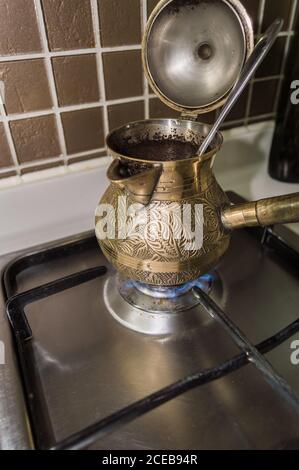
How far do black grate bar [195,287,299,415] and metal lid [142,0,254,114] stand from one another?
27 cm

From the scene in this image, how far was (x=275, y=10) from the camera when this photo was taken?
0.57 metres

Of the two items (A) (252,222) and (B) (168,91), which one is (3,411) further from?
(B) (168,91)

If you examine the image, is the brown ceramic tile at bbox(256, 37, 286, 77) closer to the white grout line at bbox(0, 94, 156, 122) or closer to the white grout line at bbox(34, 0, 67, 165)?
the white grout line at bbox(0, 94, 156, 122)

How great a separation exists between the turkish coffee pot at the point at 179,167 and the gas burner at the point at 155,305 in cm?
6

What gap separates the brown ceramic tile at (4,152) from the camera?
473 millimetres

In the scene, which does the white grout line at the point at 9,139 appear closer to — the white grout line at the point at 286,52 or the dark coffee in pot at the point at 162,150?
the dark coffee in pot at the point at 162,150

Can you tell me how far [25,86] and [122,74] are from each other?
0.14 meters

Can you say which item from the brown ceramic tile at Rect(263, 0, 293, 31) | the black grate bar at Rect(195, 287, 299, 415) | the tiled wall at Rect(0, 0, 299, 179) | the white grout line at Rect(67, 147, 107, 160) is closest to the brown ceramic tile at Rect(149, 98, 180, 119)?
the tiled wall at Rect(0, 0, 299, 179)

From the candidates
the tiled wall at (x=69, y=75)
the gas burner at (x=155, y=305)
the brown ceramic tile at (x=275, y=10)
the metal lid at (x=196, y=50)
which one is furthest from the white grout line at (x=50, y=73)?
the brown ceramic tile at (x=275, y=10)

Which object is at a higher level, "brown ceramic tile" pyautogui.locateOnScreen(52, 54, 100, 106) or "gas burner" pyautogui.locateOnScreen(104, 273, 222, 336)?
"brown ceramic tile" pyautogui.locateOnScreen(52, 54, 100, 106)

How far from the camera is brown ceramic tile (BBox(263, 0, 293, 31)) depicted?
560mm

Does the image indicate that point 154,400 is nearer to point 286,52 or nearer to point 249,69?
point 249,69

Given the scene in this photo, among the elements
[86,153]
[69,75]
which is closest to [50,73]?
[69,75]

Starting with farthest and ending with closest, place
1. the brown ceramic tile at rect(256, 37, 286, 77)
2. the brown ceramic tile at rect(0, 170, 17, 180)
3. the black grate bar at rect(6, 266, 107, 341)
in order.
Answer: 1. the brown ceramic tile at rect(256, 37, 286, 77)
2. the brown ceramic tile at rect(0, 170, 17, 180)
3. the black grate bar at rect(6, 266, 107, 341)
